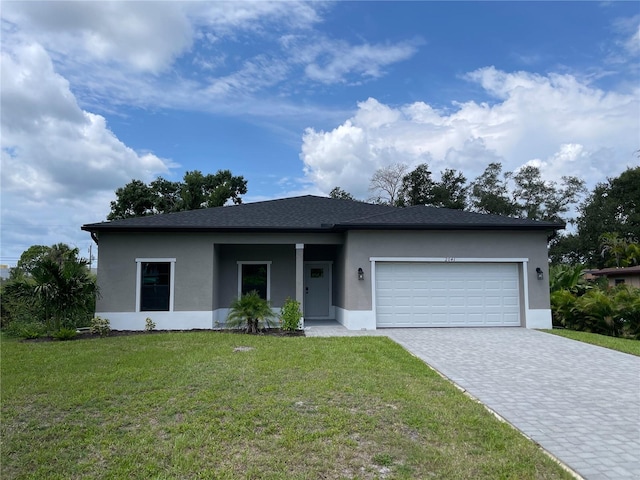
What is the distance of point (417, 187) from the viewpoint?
37031 millimetres

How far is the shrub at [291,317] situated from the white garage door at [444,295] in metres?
2.56

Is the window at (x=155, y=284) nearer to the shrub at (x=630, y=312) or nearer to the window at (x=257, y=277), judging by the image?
the window at (x=257, y=277)

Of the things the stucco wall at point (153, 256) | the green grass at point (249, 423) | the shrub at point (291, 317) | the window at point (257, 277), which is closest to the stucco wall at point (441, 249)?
the shrub at point (291, 317)

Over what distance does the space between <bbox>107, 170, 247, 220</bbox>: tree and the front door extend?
18.7 m

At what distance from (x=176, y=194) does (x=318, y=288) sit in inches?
900

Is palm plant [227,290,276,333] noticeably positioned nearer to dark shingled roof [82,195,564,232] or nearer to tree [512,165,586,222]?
dark shingled roof [82,195,564,232]

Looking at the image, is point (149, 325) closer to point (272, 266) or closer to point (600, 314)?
point (272, 266)

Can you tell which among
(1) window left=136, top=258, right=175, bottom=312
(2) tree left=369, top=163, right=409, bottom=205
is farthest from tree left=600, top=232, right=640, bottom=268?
(1) window left=136, top=258, right=175, bottom=312

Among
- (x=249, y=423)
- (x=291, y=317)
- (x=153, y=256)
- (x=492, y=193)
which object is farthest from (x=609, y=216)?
(x=249, y=423)

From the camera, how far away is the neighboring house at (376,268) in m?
12.9

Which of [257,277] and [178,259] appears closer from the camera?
[178,259]

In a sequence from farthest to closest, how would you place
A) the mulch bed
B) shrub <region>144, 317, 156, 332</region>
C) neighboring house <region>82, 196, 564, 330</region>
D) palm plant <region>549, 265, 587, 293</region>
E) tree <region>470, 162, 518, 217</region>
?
tree <region>470, 162, 518, 217</region> < palm plant <region>549, 265, 587, 293</region> < neighboring house <region>82, 196, 564, 330</region> < shrub <region>144, 317, 156, 332</region> < the mulch bed

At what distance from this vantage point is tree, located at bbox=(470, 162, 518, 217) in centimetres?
3731

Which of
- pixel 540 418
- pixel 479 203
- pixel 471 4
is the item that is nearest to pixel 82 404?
pixel 540 418
